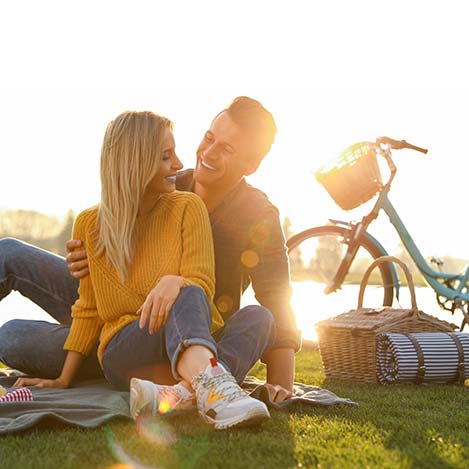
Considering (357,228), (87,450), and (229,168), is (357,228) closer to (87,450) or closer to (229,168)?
(229,168)

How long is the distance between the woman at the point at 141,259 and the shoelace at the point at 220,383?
0.11 metres

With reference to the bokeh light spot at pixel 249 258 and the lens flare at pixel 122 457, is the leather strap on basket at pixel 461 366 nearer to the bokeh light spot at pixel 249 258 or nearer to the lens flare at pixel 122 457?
the bokeh light spot at pixel 249 258

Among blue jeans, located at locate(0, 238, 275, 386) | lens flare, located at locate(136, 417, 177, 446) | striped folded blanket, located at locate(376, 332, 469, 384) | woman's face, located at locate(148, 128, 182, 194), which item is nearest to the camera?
lens flare, located at locate(136, 417, 177, 446)

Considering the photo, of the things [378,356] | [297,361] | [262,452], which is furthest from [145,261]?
[297,361]

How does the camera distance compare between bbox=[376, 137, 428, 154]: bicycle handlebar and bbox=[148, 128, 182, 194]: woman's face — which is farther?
bbox=[376, 137, 428, 154]: bicycle handlebar

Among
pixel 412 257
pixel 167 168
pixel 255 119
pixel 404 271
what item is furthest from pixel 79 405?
pixel 412 257

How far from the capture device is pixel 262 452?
1.99m

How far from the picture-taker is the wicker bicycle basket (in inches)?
196

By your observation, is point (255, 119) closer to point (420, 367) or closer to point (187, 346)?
point (187, 346)

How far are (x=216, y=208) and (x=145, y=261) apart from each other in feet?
1.88

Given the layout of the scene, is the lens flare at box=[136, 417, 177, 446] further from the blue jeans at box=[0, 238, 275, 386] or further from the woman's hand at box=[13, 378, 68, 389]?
the woman's hand at box=[13, 378, 68, 389]

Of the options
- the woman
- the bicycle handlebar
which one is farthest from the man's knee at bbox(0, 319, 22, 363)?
the bicycle handlebar

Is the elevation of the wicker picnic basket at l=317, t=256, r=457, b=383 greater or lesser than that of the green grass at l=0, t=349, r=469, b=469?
lesser

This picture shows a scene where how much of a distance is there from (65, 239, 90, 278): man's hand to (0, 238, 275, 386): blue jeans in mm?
312
